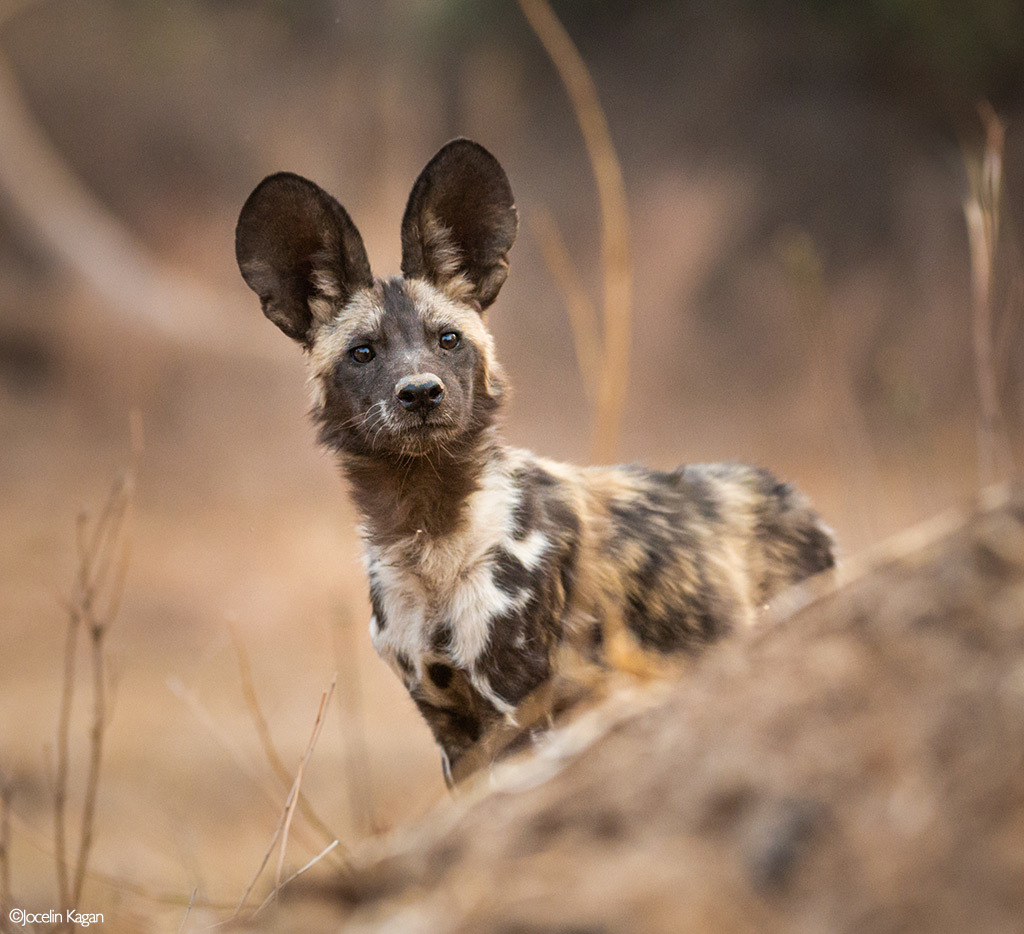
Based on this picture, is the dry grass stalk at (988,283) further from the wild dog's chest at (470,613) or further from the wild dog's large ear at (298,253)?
the wild dog's large ear at (298,253)

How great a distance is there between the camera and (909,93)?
982 centimetres

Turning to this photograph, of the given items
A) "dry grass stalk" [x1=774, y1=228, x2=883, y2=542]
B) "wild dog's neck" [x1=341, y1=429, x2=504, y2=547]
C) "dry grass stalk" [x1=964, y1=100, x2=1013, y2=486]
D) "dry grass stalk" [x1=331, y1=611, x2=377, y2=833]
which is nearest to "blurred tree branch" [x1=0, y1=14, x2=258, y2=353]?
"dry grass stalk" [x1=331, y1=611, x2=377, y2=833]

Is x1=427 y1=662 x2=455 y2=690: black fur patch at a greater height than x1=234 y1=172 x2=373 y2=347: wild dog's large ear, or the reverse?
x1=234 y1=172 x2=373 y2=347: wild dog's large ear

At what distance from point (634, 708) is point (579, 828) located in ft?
0.93

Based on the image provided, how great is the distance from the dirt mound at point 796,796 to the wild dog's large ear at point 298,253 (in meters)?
1.89

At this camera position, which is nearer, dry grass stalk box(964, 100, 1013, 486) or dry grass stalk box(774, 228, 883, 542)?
dry grass stalk box(964, 100, 1013, 486)

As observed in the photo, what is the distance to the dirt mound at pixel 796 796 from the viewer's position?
111 cm

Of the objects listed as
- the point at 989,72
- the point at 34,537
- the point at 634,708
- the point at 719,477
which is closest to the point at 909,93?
the point at 989,72

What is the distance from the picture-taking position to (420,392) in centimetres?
274

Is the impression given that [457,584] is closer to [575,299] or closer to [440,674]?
[440,674]

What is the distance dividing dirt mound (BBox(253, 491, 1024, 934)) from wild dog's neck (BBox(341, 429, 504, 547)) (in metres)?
1.36

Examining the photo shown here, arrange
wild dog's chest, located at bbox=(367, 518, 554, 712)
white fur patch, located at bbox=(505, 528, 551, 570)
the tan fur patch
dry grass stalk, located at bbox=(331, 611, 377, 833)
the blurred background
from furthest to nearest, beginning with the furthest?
the blurred background → dry grass stalk, located at bbox=(331, 611, 377, 833) → the tan fur patch → white fur patch, located at bbox=(505, 528, 551, 570) → wild dog's chest, located at bbox=(367, 518, 554, 712)

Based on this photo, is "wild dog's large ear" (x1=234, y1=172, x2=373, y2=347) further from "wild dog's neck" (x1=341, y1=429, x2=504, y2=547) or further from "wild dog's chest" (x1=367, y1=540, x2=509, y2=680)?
"wild dog's chest" (x1=367, y1=540, x2=509, y2=680)

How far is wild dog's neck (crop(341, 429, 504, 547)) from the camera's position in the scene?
2916mm
